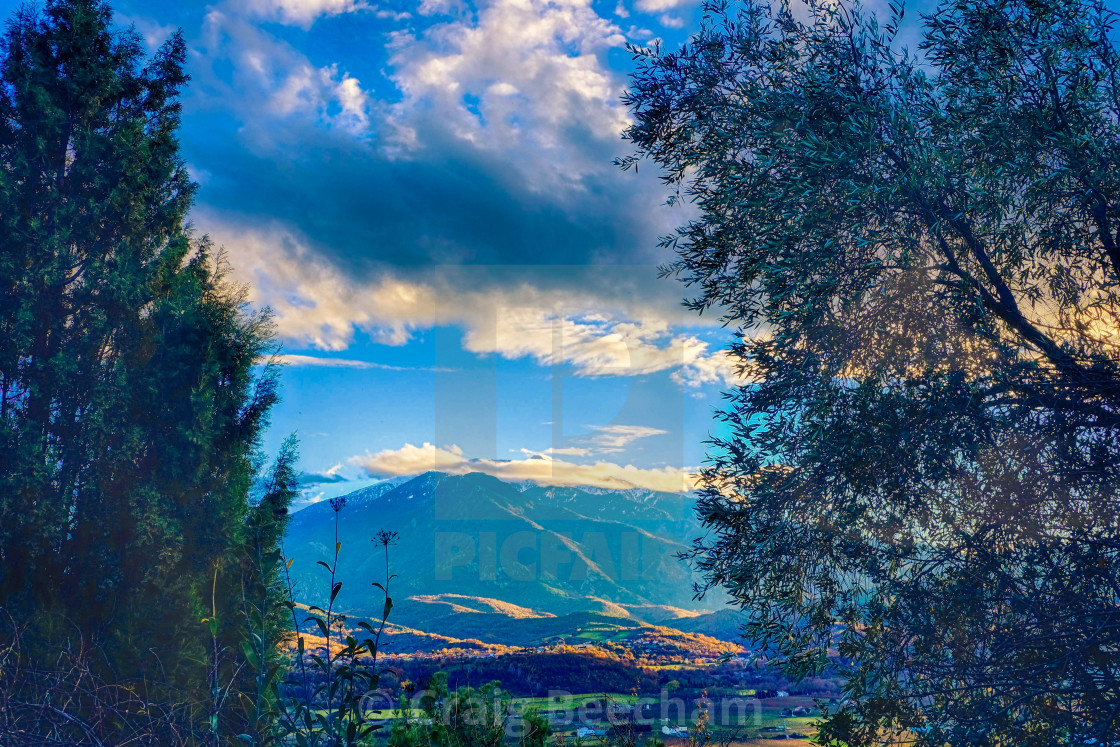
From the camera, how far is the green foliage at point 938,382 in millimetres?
5723

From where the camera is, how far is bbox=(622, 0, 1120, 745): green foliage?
572cm

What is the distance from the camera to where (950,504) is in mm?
6309

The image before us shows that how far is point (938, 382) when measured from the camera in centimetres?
611

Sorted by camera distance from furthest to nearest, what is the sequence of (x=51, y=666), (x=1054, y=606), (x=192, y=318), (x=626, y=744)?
1. (x=192, y=318)
2. (x=51, y=666)
3. (x=626, y=744)
4. (x=1054, y=606)

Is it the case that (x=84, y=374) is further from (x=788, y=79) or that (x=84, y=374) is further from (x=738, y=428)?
(x=788, y=79)

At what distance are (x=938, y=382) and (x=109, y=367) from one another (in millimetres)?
13292

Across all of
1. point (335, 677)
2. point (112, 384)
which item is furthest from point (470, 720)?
point (112, 384)

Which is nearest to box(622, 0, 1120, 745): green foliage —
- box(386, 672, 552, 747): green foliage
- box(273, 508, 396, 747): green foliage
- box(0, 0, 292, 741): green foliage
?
box(386, 672, 552, 747): green foliage

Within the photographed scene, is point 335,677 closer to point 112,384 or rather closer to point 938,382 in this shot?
point 938,382

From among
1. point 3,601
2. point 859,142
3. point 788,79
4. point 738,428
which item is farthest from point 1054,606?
point 3,601

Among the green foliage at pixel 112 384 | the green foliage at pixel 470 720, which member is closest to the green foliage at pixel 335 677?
the green foliage at pixel 470 720

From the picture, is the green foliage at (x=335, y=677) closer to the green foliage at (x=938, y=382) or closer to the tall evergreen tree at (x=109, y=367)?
the green foliage at (x=938, y=382)

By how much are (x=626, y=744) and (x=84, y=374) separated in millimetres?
11098

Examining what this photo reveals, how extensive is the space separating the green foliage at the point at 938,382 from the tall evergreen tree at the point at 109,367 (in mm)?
9694
